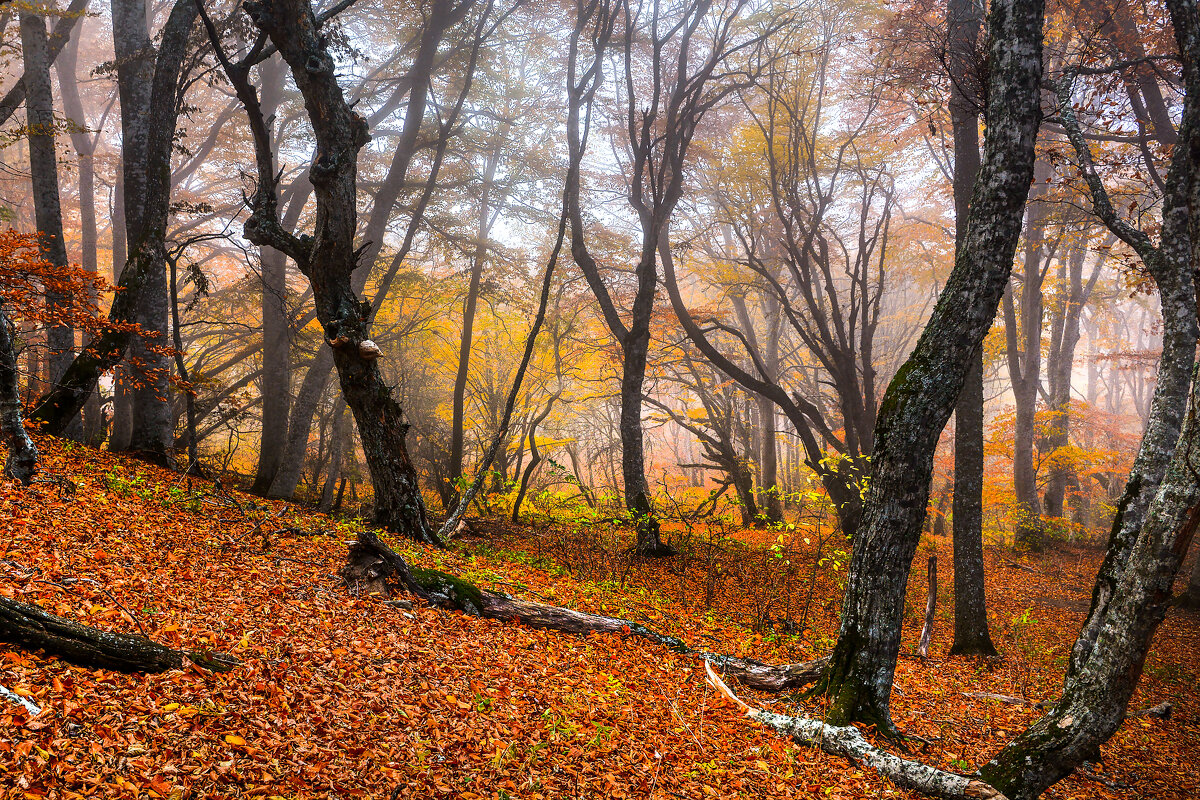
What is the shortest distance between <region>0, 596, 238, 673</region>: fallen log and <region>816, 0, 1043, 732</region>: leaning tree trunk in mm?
3812

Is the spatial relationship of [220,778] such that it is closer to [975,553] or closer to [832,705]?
[832,705]

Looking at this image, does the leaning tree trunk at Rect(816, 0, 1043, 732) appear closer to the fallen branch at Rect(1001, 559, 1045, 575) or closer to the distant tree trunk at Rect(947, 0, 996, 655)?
the distant tree trunk at Rect(947, 0, 996, 655)

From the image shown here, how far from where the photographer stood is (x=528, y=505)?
13.5 m

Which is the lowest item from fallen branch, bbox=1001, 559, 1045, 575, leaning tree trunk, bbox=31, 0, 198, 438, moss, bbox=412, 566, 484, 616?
fallen branch, bbox=1001, 559, 1045, 575

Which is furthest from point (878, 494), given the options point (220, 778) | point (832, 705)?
point (220, 778)

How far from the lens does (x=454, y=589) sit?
473 centimetres

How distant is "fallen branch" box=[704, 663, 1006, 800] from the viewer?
10.5 feet

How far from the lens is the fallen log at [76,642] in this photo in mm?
2393

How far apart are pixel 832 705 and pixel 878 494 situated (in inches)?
55.8

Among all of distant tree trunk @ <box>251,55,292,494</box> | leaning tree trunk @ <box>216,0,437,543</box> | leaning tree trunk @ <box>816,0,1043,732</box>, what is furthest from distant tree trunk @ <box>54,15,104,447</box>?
leaning tree trunk @ <box>816,0,1043,732</box>

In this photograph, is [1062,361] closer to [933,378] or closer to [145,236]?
[933,378]

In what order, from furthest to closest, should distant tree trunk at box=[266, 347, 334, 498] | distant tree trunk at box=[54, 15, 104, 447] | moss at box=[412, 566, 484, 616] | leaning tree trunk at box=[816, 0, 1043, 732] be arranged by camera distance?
distant tree trunk at box=[54, 15, 104, 447]
distant tree trunk at box=[266, 347, 334, 498]
moss at box=[412, 566, 484, 616]
leaning tree trunk at box=[816, 0, 1043, 732]

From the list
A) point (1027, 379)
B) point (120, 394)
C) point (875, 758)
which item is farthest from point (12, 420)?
point (1027, 379)

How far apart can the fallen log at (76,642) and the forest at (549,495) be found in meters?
0.01
